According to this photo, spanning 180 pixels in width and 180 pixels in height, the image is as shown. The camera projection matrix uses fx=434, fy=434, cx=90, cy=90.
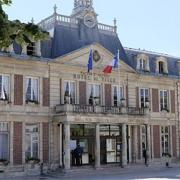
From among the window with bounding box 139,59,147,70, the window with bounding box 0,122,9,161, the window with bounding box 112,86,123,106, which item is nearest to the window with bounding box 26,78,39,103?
the window with bounding box 0,122,9,161

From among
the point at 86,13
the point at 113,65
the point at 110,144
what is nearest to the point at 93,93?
the point at 113,65

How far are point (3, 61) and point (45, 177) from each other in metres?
7.25

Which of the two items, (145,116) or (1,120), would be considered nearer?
(1,120)

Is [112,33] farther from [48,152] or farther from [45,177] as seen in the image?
[45,177]

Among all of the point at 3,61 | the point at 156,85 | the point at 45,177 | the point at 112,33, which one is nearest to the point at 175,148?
the point at 156,85

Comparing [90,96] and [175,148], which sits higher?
[90,96]

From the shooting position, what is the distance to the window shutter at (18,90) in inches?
1027

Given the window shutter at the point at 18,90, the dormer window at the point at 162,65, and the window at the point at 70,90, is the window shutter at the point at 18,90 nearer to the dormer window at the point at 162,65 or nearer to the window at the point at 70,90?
the window at the point at 70,90

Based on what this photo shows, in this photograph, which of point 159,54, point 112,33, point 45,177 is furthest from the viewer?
point 159,54

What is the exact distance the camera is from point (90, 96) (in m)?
29.3

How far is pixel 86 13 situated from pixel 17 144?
10.7 metres

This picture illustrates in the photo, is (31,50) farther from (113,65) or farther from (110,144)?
(110,144)

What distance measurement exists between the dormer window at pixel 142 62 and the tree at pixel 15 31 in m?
22.9

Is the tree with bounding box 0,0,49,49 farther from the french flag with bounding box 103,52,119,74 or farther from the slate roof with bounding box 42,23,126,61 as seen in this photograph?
the french flag with bounding box 103,52,119,74
